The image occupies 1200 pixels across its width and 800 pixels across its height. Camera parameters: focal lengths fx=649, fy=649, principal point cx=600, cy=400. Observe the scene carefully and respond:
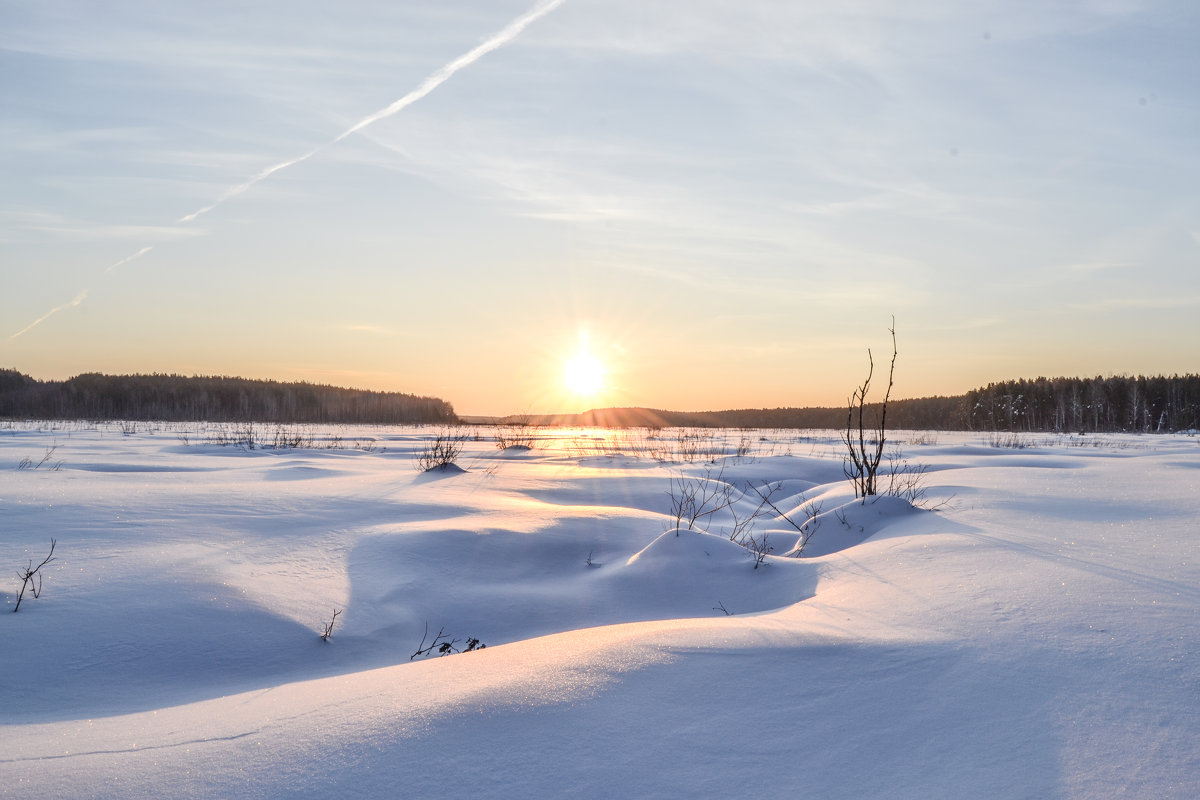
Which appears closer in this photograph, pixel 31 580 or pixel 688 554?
pixel 31 580

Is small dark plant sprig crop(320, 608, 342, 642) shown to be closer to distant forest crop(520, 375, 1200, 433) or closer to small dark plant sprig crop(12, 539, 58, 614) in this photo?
small dark plant sprig crop(12, 539, 58, 614)

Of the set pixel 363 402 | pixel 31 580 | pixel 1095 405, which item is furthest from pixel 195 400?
pixel 1095 405

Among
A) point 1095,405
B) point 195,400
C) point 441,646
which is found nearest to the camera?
point 441,646

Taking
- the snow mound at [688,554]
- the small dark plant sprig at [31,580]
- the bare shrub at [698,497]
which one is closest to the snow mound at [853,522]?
the snow mound at [688,554]

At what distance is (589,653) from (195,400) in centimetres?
6007

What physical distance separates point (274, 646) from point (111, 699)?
634 mm

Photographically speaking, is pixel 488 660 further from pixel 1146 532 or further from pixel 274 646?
pixel 1146 532

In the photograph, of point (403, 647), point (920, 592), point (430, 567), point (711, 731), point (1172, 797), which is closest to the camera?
point (1172, 797)

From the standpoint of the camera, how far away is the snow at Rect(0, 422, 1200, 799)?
1493 mm

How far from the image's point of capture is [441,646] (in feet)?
10.1

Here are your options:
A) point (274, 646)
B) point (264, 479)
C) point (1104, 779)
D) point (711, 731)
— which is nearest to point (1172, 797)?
point (1104, 779)

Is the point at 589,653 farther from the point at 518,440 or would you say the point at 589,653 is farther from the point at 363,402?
the point at 363,402

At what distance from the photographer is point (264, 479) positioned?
772 cm

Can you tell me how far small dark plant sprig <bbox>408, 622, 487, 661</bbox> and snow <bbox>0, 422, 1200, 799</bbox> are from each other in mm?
71
